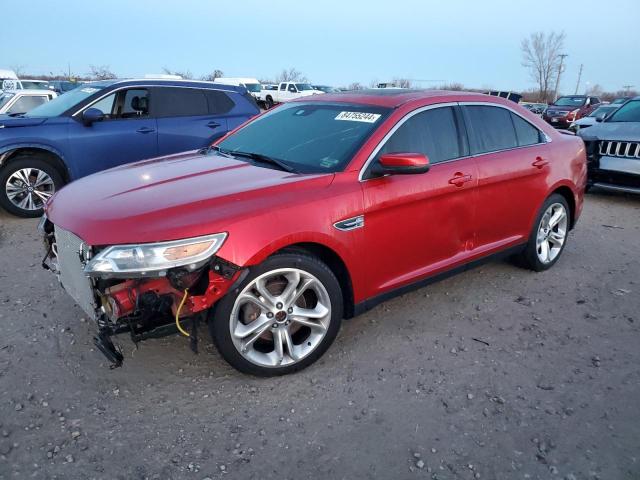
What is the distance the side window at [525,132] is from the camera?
437cm

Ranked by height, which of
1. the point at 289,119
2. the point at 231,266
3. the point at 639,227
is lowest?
the point at 639,227

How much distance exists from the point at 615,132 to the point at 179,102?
21.7ft

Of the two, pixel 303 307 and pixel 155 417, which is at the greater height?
pixel 303 307

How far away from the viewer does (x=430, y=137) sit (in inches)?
144

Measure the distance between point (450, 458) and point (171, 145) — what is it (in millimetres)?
5779

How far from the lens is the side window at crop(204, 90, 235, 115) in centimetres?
734

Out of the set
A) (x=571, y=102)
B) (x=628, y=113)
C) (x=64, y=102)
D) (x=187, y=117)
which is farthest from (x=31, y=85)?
(x=571, y=102)

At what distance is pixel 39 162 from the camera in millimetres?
6406

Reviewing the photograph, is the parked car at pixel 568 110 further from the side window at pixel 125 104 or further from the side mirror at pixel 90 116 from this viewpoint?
the side mirror at pixel 90 116

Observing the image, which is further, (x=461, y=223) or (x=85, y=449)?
(x=461, y=223)

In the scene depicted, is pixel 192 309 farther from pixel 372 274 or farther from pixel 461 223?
pixel 461 223

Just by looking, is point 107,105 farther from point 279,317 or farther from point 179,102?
point 279,317

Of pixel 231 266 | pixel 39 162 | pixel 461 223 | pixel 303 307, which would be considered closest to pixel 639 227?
pixel 461 223

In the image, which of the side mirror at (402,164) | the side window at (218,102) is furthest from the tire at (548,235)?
the side window at (218,102)
